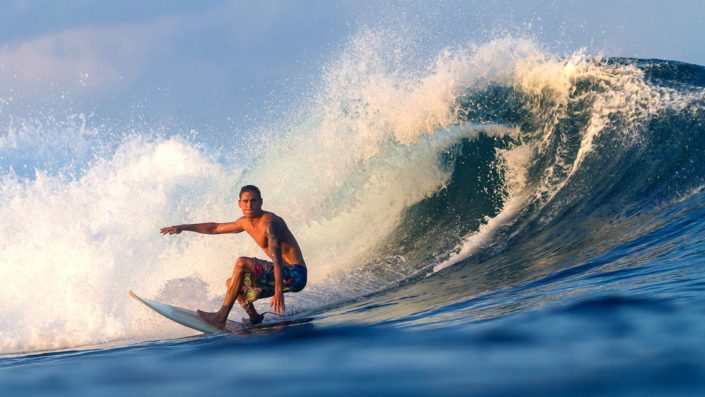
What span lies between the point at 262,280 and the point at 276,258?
0.95ft

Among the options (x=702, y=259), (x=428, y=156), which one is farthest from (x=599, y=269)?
(x=428, y=156)

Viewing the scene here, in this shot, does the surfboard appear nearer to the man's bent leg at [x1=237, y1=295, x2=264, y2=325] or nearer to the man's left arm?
the man's bent leg at [x1=237, y1=295, x2=264, y2=325]

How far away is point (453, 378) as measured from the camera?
3.21 m

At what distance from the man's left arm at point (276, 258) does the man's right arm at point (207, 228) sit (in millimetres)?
598

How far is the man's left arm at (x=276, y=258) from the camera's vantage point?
661cm

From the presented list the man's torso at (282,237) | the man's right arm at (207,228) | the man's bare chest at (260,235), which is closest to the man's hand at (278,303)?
the man's torso at (282,237)

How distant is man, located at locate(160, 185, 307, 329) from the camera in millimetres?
6805

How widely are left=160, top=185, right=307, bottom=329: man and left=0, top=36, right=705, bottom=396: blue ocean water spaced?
323 millimetres

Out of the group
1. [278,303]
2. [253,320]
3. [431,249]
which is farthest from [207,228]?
[431,249]

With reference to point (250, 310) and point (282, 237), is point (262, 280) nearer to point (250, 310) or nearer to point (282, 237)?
point (250, 310)

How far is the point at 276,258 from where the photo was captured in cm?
694

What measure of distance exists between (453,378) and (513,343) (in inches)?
27.3

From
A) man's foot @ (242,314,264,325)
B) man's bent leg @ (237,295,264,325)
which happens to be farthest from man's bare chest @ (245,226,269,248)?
man's foot @ (242,314,264,325)

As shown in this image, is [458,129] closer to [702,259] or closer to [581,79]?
[581,79]
